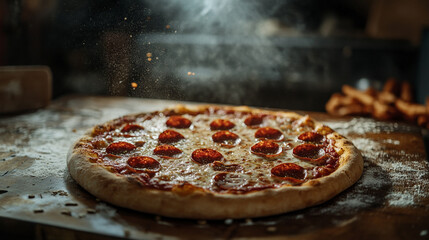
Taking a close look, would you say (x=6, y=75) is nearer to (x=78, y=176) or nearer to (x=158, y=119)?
(x=158, y=119)

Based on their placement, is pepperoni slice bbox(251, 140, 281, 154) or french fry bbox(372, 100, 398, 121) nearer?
pepperoni slice bbox(251, 140, 281, 154)

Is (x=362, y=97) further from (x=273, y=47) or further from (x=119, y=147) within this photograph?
(x=119, y=147)

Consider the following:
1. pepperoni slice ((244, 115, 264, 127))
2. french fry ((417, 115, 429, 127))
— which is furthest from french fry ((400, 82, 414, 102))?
pepperoni slice ((244, 115, 264, 127))

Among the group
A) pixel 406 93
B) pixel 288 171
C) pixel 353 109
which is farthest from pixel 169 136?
pixel 406 93

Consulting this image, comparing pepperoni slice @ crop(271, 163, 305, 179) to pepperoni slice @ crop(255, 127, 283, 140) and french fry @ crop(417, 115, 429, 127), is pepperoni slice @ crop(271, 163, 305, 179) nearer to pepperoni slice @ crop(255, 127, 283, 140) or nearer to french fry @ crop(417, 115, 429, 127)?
pepperoni slice @ crop(255, 127, 283, 140)

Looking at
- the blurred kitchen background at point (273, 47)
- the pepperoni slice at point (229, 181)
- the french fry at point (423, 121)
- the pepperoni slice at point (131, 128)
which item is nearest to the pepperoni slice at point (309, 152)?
the pepperoni slice at point (229, 181)
